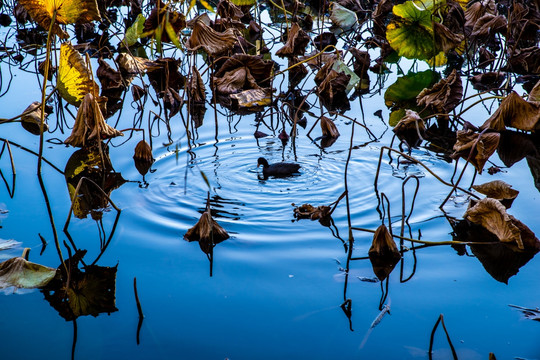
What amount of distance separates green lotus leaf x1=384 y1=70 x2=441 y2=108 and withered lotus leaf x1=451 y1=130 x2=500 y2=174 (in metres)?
0.90

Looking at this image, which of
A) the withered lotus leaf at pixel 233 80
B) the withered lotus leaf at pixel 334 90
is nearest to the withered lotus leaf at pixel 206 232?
the withered lotus leaf at pixel 233 80

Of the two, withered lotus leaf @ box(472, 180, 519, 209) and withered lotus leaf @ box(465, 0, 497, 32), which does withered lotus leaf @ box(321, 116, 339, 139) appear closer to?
withered lotus leaf @ box(472, 180, 519, 209)

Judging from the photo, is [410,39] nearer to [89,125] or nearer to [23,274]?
[89,125]

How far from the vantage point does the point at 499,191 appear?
1.67m

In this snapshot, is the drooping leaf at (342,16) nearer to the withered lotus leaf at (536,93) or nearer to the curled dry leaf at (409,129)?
the curled dry leaf at (409,129)

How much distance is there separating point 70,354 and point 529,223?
1.25 m

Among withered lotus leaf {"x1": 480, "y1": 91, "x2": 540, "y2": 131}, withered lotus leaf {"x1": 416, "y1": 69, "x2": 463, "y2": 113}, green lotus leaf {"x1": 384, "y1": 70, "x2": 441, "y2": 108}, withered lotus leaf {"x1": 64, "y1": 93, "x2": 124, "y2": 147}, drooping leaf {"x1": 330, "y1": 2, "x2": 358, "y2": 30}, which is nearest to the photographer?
withered lotus leaf {"x1": 64, "y1": 93, "x2": 124, "y2": 147}

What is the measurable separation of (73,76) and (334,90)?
A: 47.2 inches

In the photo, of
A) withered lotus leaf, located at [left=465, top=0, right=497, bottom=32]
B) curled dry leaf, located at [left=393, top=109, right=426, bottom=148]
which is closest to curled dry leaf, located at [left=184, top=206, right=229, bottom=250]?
curled dry leaf, located at [left=393, top=109, right=426, bottom=148]

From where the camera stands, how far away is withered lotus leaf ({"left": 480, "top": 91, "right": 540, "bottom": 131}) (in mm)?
2049

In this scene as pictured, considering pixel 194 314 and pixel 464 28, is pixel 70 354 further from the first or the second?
pixel 464 28

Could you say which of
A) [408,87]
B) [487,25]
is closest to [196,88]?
[408,87]

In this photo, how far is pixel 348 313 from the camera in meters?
1.27

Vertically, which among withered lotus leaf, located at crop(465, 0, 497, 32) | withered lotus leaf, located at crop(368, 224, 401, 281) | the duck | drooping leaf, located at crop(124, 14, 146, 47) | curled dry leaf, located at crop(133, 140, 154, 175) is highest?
drooping leaf, located at crop(124, 14, 146, 47)
